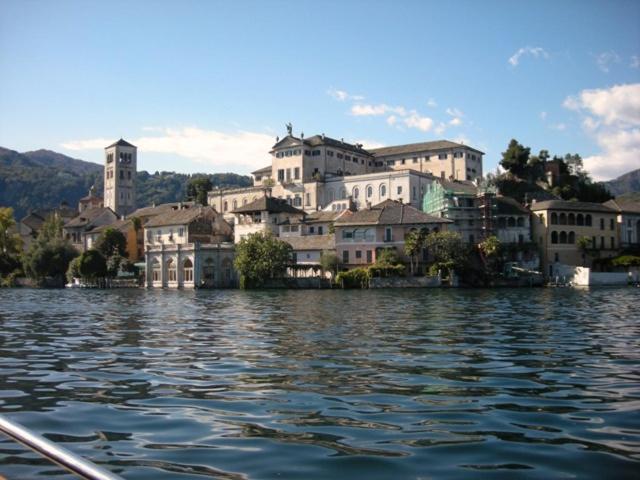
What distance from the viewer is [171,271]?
88.1 metres

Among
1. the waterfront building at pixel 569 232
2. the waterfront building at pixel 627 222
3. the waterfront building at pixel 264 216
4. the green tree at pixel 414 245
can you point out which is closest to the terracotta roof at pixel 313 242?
the waterfront building at pixel 264 216

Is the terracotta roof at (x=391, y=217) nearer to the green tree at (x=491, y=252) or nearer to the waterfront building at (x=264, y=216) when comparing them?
the green tree at (x=491, y=252)

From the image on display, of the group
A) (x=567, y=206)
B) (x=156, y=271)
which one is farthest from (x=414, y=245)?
(x=156, y=271)

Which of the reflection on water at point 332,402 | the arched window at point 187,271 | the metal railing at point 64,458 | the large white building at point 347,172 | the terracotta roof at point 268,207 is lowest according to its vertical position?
the reflection on water at point 332,402

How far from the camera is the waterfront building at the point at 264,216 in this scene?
9138 cm

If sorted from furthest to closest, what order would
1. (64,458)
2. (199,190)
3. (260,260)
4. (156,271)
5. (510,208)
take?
(199,190), (156,271), (510,208), (260,260), (64,458)

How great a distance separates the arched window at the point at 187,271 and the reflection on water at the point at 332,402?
203 ft

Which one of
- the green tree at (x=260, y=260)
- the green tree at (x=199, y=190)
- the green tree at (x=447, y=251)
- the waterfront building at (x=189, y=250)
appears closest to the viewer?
the green tree at (x=447, y=251)

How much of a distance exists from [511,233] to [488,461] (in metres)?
78.2

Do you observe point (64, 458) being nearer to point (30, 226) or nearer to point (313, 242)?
point (313, 242)

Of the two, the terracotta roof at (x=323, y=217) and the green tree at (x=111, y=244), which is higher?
the terracotta roof at (x=323, y=217)

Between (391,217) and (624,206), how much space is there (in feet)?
114

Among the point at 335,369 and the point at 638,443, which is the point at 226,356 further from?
the point at 638,443

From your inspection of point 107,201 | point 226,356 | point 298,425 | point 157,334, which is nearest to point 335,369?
point 226,356
